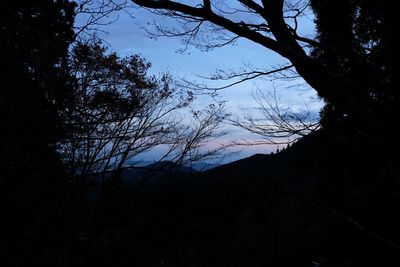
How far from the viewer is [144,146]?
10.1 m

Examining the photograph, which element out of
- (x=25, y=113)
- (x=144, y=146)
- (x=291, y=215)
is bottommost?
(x=291, y=215)

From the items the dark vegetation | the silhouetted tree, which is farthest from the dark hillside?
the silhouetted tree

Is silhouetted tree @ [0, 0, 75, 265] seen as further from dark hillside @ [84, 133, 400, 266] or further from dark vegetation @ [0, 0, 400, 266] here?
dark hillside @ [84, 133, 400, 266]

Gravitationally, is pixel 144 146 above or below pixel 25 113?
above

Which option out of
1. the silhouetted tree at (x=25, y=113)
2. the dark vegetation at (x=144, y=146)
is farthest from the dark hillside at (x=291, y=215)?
the silhouetted tree at (x=25, y=113)

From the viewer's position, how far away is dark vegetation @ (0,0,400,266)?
3207mm

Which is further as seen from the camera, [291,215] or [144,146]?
[291,215]

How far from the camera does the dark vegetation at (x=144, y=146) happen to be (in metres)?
3.21

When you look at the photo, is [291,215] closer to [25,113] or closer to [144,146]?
[144,146]

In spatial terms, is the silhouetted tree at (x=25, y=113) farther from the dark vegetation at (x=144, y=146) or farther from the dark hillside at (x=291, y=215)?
the dark hillside at (x=291, y=215)

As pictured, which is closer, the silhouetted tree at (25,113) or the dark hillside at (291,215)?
the silhouetted tree at (25,113)

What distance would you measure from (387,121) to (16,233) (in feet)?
11.9

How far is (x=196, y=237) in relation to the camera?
25422mm

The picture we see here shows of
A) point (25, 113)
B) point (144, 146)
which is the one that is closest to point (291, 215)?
point (144, 146)
